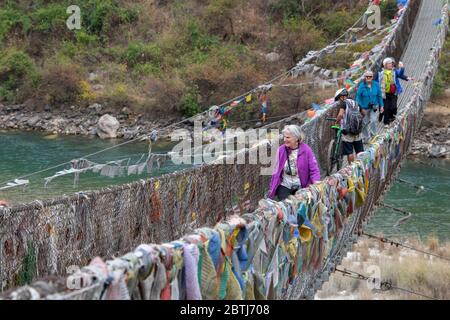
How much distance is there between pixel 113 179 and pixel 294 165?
14248 millimetres

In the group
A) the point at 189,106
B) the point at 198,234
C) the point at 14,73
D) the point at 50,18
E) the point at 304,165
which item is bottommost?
the point at 198,234

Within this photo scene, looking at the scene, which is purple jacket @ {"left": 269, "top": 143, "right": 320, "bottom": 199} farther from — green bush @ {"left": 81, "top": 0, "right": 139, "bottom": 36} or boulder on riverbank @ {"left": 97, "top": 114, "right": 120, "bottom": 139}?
green bush @ {"left": 81, "top": 0, "right": 139, "bottom": 36}

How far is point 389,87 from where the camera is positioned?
36.4 ft

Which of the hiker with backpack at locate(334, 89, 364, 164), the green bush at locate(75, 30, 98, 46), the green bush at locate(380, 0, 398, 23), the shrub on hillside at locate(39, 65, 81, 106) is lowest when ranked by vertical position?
the hiker with backpack at locate(334, 89, 364, 164)

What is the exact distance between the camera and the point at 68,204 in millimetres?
6445

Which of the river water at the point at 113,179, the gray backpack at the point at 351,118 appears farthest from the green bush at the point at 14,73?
the gray backpack at the point at 351,118

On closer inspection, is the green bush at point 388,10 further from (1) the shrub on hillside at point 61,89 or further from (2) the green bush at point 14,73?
(2) the green bush at point 14,73

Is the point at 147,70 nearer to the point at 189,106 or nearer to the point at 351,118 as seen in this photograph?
the point at 189,106

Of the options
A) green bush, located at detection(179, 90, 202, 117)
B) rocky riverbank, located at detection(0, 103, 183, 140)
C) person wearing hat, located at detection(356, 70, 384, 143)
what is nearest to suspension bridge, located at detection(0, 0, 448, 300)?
person wearing hat, located at detection(356, 70, 384, 143)

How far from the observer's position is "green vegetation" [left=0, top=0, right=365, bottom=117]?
102 feet

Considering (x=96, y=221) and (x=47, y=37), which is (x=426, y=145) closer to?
(x=47, y=37)

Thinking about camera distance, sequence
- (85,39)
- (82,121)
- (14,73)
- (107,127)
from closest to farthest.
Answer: (107,127) → (82,121) → (14,73) → (85,39)

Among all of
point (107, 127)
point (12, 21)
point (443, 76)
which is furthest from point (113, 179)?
point (12, 21)

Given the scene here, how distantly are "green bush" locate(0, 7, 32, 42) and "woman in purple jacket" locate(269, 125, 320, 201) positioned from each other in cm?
3102
